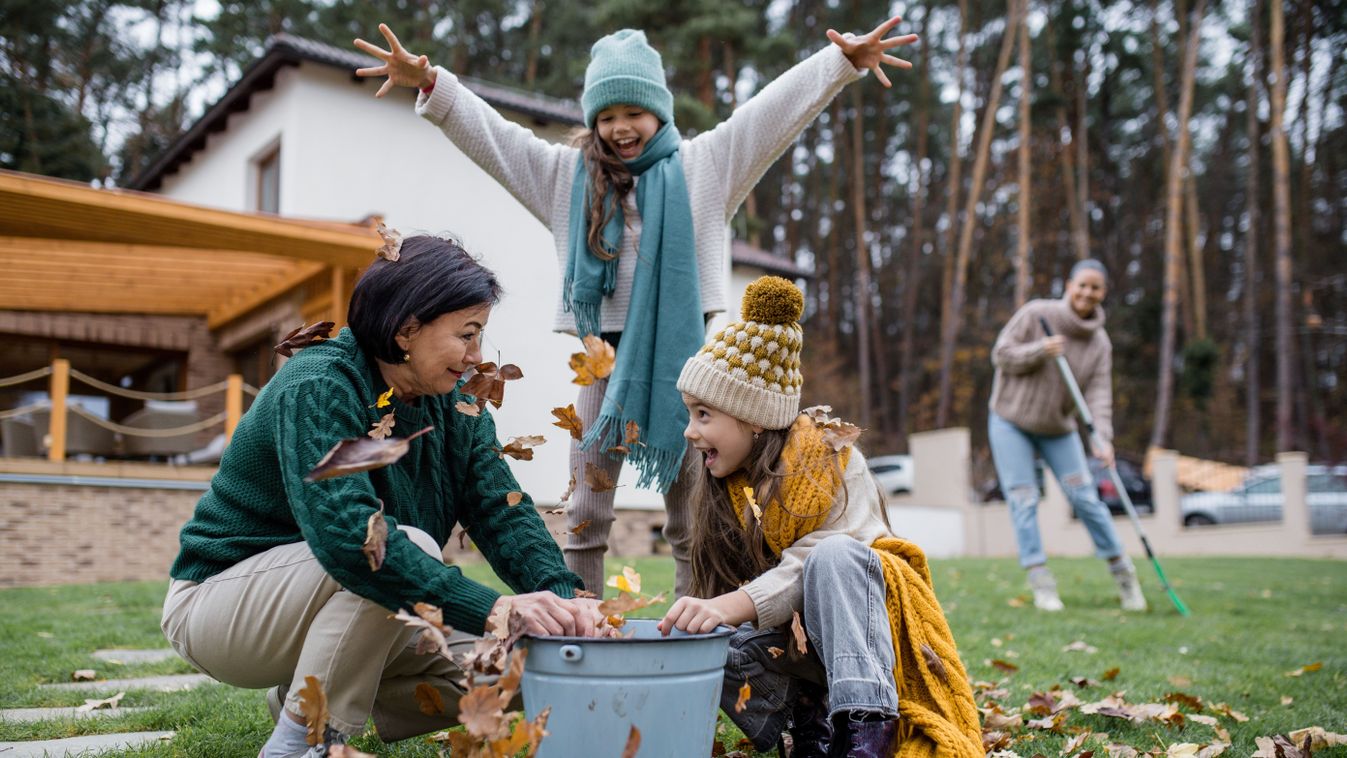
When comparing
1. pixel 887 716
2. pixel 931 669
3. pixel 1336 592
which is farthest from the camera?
pixel 1336 592

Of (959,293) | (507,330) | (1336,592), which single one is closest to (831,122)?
(959,293)

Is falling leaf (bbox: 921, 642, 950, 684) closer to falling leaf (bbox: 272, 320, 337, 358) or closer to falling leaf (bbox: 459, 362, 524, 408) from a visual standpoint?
falling leaf (bbox: 459, 362, 524, 408)

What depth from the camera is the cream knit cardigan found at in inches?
107

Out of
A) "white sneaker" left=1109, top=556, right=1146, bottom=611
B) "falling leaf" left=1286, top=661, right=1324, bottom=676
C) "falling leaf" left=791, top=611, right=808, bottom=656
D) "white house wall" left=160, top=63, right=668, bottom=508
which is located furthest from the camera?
"white house wall" left=160, top=63, right=668, bottom=508

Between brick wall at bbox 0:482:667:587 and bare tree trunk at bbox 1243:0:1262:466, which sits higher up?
bare tree trunk at bbox 1243:0:1262:466

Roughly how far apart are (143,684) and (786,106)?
2565 mm

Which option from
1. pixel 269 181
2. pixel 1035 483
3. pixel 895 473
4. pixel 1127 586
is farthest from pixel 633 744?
pixel 895 473

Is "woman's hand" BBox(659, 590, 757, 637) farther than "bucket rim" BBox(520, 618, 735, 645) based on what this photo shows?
Yes

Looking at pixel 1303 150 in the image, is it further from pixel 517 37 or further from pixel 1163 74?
pixel 517 37

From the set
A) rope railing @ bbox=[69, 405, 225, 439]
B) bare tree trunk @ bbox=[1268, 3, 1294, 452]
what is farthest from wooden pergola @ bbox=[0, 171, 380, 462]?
bare tree trunk @ bbox=[1268, 3, 1294, 452]

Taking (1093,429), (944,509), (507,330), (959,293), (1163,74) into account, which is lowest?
(944,509)

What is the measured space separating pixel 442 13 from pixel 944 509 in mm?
13322

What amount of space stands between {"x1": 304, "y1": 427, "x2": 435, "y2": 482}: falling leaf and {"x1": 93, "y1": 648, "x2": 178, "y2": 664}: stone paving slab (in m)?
2.44

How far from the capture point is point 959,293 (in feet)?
70.3
